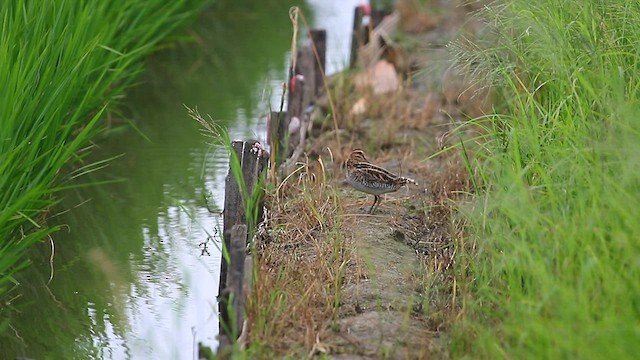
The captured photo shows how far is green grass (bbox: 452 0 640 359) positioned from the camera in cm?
369

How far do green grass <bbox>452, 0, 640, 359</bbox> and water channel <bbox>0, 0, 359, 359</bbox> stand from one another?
138 centimetres

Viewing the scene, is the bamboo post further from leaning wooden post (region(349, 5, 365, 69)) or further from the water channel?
leaning wooden post (region(349, 5, 365, 69))

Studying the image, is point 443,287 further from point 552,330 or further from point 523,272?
point 552,330

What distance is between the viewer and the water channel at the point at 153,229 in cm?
536

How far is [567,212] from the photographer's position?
427 centimetres

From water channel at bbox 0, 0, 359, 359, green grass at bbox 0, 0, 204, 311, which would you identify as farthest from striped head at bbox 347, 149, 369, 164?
green grass at bbox 0, 0, 204, 311

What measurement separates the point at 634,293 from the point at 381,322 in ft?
3.86

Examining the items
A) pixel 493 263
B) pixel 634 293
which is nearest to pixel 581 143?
pixel 493 263

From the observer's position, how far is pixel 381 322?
4.62m

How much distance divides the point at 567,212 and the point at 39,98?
8.79 feet

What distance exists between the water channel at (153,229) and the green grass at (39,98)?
301 mm

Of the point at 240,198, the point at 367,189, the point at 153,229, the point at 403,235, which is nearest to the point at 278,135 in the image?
the point at 153,229

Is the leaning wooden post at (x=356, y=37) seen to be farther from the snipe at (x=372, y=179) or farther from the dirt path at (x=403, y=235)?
the snipe at (x=372, y=179)

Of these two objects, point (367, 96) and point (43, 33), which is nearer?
point (43, 33)
